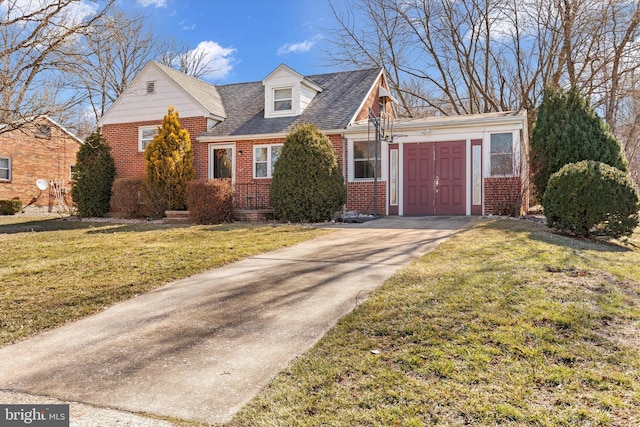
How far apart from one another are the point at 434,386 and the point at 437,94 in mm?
26290

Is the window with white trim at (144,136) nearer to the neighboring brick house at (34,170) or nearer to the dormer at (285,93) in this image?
the dormer at (285,93)

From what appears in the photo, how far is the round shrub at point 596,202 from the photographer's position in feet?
26.1

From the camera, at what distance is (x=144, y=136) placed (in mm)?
16844

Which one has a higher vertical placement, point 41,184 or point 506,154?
point 506,154

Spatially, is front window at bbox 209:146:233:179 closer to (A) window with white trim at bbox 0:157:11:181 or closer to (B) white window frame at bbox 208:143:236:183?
(B) white window frame at bbox 208:143:236:183

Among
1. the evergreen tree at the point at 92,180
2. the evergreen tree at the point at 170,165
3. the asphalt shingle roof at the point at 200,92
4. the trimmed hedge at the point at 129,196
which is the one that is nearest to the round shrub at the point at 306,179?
the evergreen tree at the point at 170,165

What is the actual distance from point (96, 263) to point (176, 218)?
6.64m

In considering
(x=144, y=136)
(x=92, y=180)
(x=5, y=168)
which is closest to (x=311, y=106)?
(x=144, y=136)

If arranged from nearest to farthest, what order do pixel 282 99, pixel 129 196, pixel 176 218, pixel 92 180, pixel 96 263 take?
pixel 96 263
pixel 176 218
pixel 129 196
pixel 92 180
pixel 282 99

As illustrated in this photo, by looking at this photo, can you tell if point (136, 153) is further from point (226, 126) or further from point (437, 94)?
point (437, 94)

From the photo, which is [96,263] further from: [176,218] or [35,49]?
[176,218]

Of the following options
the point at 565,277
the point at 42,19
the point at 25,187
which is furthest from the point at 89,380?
the point at 25,187

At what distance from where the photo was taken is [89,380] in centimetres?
300

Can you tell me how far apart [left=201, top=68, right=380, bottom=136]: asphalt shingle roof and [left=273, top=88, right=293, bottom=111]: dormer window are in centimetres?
56
